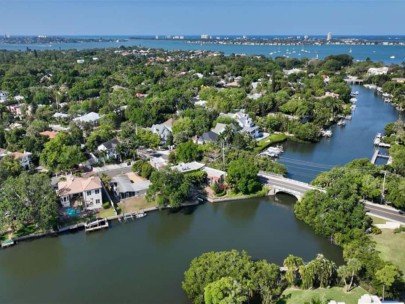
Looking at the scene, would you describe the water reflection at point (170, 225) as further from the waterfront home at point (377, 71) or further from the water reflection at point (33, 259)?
the waterfront home at point (377, 71)

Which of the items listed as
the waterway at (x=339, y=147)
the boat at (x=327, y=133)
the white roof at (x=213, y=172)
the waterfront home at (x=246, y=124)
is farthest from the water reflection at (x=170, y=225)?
the boat at (x=327, y=133)

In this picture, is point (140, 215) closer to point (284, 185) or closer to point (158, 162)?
point (158, 162)

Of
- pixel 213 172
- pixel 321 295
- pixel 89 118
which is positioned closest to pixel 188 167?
pixel 213 172

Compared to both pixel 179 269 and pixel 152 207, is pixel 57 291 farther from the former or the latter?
pixel 152 207

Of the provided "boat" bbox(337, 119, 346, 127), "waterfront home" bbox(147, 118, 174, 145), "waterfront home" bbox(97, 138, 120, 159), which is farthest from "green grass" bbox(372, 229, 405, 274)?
"boat" bbox(337, 119, 346, 127)

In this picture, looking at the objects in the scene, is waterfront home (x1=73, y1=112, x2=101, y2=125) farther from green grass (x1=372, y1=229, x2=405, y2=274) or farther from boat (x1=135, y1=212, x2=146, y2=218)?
green grass (x1=372, y1=229, x2=405, y2=274)
